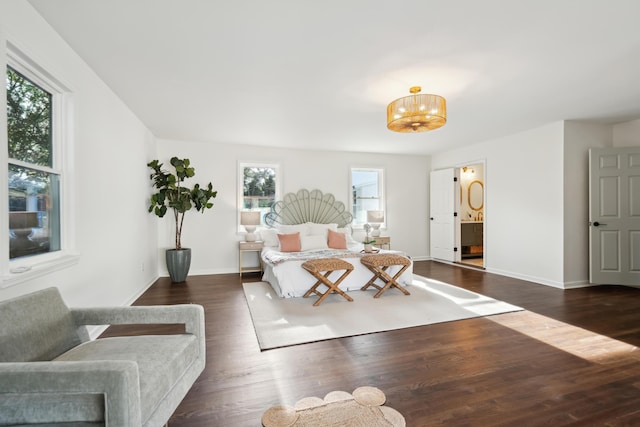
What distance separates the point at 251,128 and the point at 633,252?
6.17 metres

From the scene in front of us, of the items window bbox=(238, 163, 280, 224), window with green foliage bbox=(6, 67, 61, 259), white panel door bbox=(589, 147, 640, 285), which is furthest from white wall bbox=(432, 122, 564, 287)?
window with green foliage bbox=(6, 67, 61, 259)

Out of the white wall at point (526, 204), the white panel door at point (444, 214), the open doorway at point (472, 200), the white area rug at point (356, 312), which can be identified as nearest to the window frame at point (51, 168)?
the white area rug at point (356, 312)

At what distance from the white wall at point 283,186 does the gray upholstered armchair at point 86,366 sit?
13.6 ft

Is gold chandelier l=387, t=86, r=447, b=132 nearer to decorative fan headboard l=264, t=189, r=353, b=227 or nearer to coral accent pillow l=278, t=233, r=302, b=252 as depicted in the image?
coral accent pillow l=278, t=233, r=302, b=252

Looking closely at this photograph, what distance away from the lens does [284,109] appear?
4.00 meters

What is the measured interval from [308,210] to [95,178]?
4.03 metres

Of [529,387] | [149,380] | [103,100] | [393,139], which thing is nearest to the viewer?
[149,380]

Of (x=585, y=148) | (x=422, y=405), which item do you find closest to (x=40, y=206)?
(x=422, y=405)

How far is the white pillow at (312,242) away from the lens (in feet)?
18.0

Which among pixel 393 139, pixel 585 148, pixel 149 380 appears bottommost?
pixel 149 380

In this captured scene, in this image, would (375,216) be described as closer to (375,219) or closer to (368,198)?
(375,219)

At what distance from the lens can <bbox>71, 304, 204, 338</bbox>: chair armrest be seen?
1.66 meters

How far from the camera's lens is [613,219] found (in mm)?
4590

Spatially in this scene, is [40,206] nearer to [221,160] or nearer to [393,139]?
[221,160]
